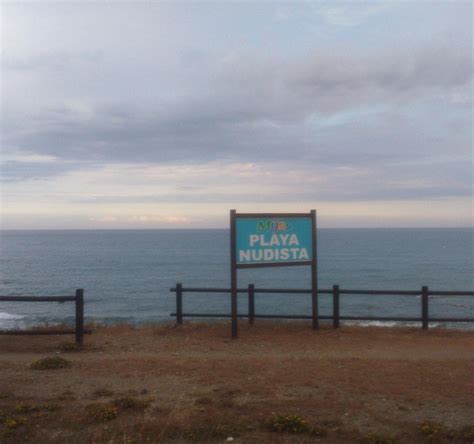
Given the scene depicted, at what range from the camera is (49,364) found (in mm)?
9852

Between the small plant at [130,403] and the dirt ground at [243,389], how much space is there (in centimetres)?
2

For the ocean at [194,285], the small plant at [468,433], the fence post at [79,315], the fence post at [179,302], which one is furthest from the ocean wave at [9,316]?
the small plant at [468,433]

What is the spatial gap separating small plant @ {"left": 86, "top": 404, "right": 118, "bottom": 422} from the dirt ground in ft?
0.05

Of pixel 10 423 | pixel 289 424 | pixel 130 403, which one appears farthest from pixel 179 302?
pixel 289 424

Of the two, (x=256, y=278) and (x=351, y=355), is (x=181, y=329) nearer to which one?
(x=351, y=355)

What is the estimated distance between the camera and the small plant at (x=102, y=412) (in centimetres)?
680

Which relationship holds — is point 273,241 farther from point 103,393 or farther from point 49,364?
point 103,393

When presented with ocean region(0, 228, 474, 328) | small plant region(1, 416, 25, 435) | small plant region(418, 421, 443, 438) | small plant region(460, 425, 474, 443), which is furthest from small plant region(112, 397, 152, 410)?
ocean region(0, 228, 474, 328)

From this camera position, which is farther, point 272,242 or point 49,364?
point 272,242

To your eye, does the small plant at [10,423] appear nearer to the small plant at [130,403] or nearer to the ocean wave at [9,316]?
the small plant at [130,403]

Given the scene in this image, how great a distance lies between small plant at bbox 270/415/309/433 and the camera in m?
6.38

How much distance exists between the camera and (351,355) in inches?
422

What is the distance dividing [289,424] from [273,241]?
292 inches

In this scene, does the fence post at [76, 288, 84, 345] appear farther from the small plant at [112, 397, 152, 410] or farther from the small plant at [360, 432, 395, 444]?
the small plant at [360, 432, 395, 444]
